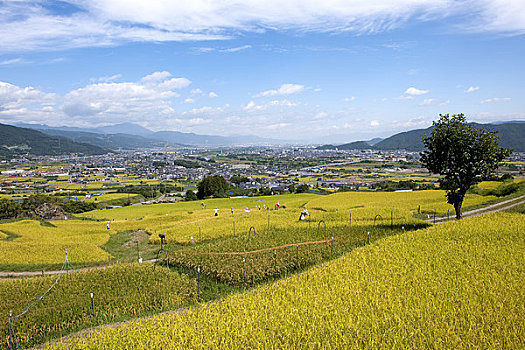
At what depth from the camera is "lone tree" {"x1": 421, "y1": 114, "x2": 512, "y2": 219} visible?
73.5 feet

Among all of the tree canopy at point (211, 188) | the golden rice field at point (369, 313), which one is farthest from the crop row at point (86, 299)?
the tree canopy at point (211, 188)

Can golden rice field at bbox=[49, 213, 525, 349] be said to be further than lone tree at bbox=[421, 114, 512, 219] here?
No

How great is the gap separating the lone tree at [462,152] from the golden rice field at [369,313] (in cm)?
1048

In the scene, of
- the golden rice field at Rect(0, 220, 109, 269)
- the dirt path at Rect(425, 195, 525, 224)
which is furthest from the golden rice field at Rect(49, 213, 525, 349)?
the dirt path at Rect(425, 195, 525, 224)

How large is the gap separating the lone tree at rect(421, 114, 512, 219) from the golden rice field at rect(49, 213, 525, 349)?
10.5 metres

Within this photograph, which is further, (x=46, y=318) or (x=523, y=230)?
(x=523, y=230)

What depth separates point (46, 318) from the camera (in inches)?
466

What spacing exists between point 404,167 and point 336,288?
547 feet

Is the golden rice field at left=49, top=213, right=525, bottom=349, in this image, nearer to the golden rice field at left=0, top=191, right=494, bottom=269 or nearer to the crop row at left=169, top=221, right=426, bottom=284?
the crop row at left=169, top=221, right=426, bottom=284

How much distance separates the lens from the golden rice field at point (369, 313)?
777 cm

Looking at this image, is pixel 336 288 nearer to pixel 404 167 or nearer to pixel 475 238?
pixel 475 238

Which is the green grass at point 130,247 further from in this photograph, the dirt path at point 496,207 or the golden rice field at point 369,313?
the dirt path at point 496,207

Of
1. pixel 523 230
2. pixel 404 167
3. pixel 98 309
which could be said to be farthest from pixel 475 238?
pixel 404 167

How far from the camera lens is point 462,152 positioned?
74.7 ft
